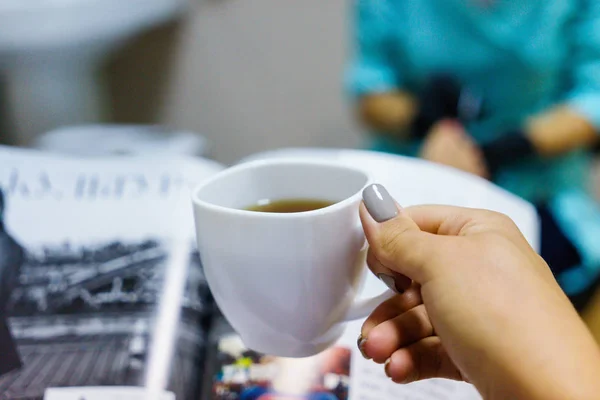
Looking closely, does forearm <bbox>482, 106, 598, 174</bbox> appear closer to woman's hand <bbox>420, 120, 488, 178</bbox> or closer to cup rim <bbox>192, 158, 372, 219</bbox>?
woman's hand <bbox>420, 120, 488, 178</bbox>

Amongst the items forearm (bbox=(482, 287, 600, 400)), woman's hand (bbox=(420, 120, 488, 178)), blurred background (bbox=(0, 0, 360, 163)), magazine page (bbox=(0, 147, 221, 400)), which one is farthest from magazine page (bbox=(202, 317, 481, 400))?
blurred background (bbox=(0, 0, 360, 163))

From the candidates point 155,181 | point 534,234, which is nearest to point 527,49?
point 534,234

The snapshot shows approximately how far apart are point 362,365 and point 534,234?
20 cm

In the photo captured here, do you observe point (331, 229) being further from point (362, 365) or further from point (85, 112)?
point (85, 112)

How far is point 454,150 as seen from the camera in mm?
716

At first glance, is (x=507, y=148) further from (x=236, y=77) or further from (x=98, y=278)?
(x=236, y=77)

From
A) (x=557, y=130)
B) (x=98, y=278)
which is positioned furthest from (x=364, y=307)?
(x=557, y=130)

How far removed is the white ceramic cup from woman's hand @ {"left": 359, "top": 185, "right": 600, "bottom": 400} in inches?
0.8

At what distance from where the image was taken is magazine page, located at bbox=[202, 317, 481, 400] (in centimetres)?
39

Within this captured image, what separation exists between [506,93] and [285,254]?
590mm

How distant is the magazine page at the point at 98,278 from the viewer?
405 millimetres

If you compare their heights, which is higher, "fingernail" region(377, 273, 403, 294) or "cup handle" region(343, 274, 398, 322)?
"fingernail" region(377, 273, 403, 294)

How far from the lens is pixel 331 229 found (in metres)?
0.30

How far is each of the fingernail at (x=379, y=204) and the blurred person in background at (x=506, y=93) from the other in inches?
16.7
